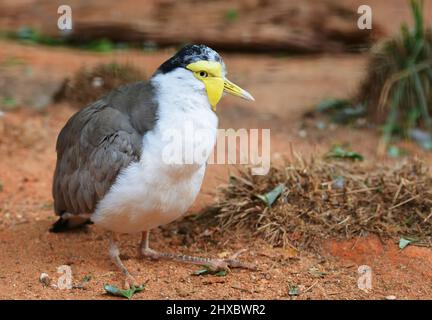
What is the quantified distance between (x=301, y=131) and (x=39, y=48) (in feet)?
14.6

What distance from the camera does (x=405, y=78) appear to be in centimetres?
845

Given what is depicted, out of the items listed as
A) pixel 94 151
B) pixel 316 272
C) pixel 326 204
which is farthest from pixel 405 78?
pixel 94 151

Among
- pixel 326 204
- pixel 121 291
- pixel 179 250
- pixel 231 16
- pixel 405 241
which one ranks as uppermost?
pixel 231 16

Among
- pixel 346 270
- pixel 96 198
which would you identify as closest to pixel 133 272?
pixel 96 198

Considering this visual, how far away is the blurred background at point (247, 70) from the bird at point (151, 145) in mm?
→ 1325

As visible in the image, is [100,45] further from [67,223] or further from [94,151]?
[94,151]

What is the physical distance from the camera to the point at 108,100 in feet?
17.5

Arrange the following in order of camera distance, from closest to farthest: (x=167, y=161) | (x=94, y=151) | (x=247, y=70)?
1. (x=167, y=161)
2. (x=94, y=151)
3. (x=247, y=70)

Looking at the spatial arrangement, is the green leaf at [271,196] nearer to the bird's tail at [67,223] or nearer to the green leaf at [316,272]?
the green leaf at [316,272]

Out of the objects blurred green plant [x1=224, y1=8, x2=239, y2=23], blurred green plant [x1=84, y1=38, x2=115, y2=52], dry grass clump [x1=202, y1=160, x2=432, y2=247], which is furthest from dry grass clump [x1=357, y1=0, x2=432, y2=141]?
blurred green plant [x1=84, y1=38, x2=115, y2=52]

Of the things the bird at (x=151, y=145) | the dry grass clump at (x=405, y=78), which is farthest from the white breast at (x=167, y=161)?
the dry grass clump at (x=405, y=78)

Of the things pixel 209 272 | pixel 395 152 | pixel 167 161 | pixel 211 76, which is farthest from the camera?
pixel 395 152

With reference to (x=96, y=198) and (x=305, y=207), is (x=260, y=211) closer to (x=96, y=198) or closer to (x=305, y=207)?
(x=305, y=207)

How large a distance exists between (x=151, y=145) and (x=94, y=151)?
0.58m
